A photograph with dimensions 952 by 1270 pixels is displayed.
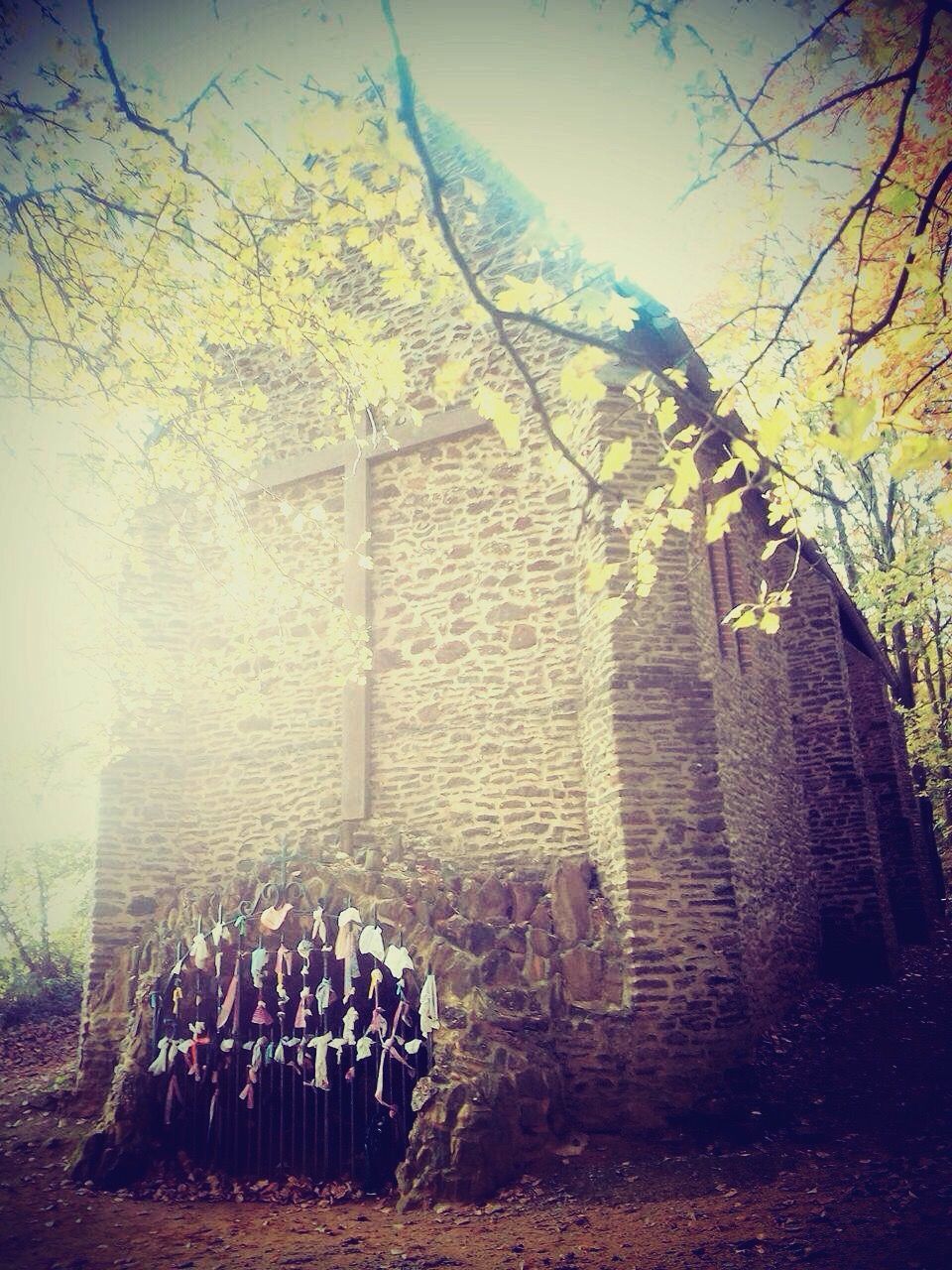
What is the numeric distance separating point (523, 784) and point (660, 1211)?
3880 mm

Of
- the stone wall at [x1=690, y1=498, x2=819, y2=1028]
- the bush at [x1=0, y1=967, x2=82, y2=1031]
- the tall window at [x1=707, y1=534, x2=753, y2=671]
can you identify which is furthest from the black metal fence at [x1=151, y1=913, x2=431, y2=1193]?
the bush at [x1=0, y1=967, x2=82, y2=1031]

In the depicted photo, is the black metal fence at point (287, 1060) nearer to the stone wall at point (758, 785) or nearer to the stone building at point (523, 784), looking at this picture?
the stone building at point (523, 784)

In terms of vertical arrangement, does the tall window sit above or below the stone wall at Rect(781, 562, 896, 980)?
above

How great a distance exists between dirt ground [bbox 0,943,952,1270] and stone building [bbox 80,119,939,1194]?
1.29ft

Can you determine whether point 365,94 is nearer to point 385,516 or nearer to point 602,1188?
point 385,516

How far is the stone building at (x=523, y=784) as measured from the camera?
627cm

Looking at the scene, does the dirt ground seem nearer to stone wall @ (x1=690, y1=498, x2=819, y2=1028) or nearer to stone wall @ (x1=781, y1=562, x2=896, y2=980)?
stone wall @ (x1=690, y1=498, x2=819, y2=1028)

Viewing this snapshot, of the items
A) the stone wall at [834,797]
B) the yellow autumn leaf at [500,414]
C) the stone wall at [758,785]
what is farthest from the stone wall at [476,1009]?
the stone wall at [834,797]

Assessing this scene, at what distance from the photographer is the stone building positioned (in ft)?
20.6

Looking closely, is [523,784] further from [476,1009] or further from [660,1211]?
[660,1211]

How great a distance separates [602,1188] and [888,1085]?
304 centimetres

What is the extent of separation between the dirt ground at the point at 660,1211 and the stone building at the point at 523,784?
Result: 394 millimetres

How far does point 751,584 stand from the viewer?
426 inches

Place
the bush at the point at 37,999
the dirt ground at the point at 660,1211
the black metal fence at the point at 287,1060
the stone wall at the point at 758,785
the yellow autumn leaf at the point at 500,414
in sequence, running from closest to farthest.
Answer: the yellow autumn leaf at the point at 500,414 < the dirt ground at the point at 660,1211 < the black metal fence at the point at 287,1060 < the stone wall at the point at 758,785 < the bush at the point at 37,999
